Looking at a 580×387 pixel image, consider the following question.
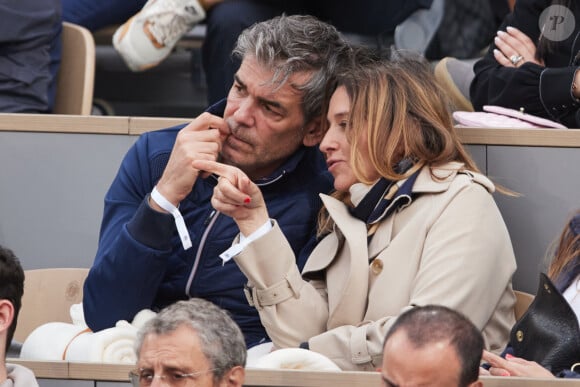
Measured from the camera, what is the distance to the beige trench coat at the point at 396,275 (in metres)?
3.66

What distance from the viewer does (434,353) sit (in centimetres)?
287

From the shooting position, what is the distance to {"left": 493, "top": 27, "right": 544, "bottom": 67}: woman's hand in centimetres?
470

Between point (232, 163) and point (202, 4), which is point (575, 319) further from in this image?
point (202, 4)

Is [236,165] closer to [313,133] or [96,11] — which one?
[313,133]

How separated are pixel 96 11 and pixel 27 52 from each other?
28.5 inches

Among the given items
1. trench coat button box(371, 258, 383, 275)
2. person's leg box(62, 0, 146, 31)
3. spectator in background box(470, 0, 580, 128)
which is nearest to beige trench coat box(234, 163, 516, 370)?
trench coat button box(371, 258, 383, 275)

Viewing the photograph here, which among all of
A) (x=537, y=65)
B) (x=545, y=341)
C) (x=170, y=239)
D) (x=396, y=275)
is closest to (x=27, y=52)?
(x=170, y=239)

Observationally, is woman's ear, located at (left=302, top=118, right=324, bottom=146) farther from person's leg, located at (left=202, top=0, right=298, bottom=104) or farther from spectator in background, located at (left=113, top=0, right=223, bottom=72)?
spectator in background, located at (left=113, top=0, right=223, bottom=72)

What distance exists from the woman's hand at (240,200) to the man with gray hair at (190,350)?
1.98 feet

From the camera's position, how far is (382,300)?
12.3 feet

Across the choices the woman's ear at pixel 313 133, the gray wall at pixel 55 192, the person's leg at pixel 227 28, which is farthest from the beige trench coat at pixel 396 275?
the person's leg at pixel 227 28

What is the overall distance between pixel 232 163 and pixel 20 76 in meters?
1.64

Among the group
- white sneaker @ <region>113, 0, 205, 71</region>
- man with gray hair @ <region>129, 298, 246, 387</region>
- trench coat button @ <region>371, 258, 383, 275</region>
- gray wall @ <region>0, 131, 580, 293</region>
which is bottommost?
gray wall @ <region>0, 131, 580, 293</region>

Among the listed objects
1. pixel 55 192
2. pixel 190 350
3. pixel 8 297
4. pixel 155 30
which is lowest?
pixel 55 192
